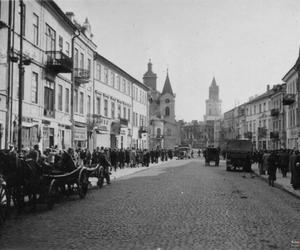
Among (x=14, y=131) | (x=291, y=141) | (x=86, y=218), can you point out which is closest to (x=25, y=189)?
(x=86, y=218)

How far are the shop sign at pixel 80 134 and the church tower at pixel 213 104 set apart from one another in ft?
479

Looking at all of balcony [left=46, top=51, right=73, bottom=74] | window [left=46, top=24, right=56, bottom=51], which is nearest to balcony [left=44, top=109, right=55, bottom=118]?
balcony [left=46, top=51, right=73, bottom=74]

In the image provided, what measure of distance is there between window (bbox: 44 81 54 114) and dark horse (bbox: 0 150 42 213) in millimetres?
14809

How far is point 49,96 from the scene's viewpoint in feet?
84.2

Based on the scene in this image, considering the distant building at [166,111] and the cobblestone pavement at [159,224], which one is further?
the distant building at [166,111]

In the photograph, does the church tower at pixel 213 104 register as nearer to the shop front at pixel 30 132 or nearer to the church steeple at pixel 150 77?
the church steeple at pixel 150 77

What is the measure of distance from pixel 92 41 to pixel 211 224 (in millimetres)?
29357

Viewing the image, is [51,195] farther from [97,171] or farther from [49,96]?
[49,96]

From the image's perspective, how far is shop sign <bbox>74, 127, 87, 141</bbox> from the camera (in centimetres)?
3020

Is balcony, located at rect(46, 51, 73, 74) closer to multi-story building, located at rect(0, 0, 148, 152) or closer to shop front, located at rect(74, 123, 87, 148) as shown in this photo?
multi-story building, located at rect(0, 0, 148, 152)

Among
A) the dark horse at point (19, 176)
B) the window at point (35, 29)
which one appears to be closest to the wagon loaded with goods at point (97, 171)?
the dark horse at point (19, 176)

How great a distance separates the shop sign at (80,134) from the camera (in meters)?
30.2

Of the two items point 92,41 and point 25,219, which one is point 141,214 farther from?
point 92,41

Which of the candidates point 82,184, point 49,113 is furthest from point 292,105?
point 82,184
